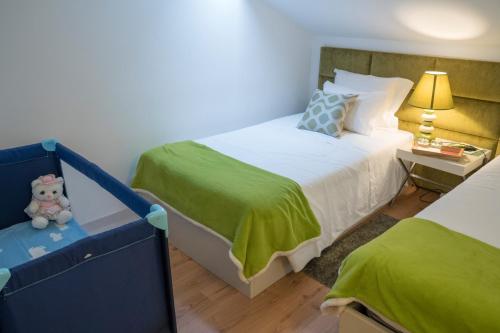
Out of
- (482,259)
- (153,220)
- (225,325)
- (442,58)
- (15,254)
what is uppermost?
(442,58)

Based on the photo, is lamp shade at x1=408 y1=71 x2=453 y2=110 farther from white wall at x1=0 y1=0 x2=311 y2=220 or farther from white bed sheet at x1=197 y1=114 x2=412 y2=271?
white wall at x1=0 y1=0 x2=311 y2=220

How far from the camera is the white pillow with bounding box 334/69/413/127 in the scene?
10.0 feet

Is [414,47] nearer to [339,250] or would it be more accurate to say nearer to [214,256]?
[339,250]

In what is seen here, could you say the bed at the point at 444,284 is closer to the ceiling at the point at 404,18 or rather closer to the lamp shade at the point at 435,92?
the lamp shade at the point at 435,92

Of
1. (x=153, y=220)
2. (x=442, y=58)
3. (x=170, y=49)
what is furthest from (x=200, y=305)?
(x=442, y=58)

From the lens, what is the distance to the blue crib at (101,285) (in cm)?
116

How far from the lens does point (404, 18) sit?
2686 millimetres

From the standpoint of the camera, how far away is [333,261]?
7.72ft

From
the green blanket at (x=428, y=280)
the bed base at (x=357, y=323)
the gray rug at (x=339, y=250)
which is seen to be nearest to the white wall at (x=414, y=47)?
the gray rug at (x=339, y=250)

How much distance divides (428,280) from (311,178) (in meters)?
1.02

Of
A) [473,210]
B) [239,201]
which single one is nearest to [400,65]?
[473,210]

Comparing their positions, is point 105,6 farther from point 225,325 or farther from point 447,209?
point 447,209

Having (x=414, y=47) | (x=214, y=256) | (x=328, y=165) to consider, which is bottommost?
(x=214, y=256)

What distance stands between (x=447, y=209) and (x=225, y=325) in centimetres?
124
